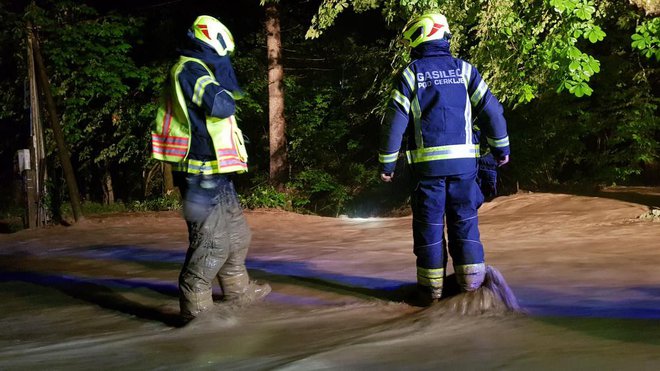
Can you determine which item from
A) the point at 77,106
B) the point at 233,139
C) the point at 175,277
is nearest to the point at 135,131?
the point at 77,106

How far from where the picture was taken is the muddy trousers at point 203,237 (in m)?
4.59

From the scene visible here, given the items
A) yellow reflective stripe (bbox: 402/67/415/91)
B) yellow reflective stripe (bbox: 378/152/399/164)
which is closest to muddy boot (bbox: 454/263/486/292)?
yellow reflective stripe (bbox: 378/152/399/164)

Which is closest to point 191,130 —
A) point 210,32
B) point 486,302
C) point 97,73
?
point 210,32

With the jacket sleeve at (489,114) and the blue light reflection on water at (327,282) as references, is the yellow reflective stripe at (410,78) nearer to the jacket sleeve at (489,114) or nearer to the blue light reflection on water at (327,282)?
the jacket sleeve at (489,114)

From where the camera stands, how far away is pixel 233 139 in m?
Result: 4.76

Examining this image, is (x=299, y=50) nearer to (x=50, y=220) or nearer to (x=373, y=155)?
(x=373, y=155)

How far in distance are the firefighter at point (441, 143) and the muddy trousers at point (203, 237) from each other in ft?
4.25

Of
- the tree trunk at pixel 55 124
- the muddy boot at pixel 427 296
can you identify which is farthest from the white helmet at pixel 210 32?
the tree trunk at pixel 55 124

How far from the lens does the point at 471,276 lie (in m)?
4.54

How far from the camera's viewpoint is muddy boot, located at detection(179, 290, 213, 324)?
457 centimetres

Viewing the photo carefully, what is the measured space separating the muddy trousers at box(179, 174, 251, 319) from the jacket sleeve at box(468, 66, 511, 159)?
1.98 meters

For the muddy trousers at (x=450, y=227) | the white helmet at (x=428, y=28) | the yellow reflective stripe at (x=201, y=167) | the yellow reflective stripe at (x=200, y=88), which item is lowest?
the muddy trousers at (x=450, y=227)

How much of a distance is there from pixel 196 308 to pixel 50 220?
12323 mm

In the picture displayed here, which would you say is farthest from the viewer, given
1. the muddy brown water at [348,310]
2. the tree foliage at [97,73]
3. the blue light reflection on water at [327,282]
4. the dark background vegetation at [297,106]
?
the tree foliage at [97,73]
